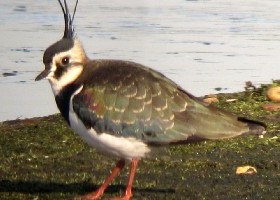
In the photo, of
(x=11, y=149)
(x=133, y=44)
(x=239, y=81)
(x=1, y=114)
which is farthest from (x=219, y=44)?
(x=11, y=149)

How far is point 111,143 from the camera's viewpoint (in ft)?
22.5

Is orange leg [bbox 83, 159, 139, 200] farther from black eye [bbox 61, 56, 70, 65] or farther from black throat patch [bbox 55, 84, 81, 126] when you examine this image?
black eye [bbox 61, 56, 70, 65]

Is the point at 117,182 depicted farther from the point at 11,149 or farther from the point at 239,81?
the point at 239,81

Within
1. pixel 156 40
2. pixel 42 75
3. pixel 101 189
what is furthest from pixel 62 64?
pixel 156 40

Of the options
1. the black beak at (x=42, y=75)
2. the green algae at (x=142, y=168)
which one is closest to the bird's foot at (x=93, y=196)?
the green algae at (x=142, y=168)

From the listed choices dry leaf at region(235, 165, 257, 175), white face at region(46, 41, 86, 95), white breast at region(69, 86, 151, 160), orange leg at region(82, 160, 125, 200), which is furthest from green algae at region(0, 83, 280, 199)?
white face at region(46, 41, 86, 95)

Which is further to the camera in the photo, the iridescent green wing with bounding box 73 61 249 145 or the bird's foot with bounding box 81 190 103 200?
the bird's foot with bounding box 81 190 103 200

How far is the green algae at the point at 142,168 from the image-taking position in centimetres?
757

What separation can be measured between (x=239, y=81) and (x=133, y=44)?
106 inches

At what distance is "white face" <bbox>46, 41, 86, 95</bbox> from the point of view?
717 centimetres

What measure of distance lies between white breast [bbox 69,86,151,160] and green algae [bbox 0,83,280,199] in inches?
22.5

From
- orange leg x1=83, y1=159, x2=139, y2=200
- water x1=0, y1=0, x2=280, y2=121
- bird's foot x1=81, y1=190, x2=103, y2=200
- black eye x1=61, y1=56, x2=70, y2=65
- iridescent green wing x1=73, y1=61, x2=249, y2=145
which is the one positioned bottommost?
water x1=0, y1=0, x2=280, y2=121

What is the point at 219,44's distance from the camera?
15586mm

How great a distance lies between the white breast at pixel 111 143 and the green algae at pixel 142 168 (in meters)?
0.57
